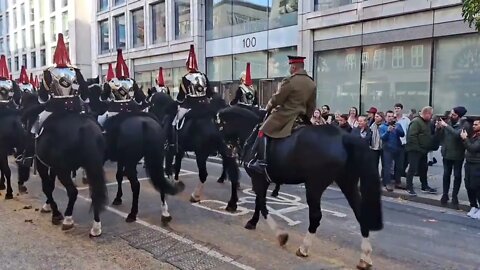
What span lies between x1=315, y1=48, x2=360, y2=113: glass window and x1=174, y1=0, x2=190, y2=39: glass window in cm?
1058

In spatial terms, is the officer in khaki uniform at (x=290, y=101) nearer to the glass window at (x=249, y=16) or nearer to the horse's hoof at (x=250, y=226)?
the horse's hoof at (x=250, y=226)

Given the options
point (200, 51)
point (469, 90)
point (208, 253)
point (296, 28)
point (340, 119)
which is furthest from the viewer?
point (200, 51)

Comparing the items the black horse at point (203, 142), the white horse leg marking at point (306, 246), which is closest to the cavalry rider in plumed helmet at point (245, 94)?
the black horse at point (203, 142)

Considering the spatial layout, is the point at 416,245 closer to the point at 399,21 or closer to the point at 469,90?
the point at 469,90

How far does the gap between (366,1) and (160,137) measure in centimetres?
1087

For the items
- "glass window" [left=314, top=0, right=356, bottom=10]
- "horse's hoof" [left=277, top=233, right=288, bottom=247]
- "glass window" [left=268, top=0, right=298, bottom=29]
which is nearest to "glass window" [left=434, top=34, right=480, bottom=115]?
"glass window" [left=314, top=0, right=356, bottom=10]

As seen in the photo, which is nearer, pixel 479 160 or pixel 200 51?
pixel 479 160

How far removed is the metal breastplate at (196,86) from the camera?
8.38 meters

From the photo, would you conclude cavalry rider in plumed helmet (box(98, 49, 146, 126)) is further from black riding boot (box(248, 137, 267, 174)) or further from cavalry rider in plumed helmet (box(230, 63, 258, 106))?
black riding boot (box(248, 137, 267, 174))

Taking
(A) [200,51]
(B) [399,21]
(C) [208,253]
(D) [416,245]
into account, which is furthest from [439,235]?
(A) [200,51]

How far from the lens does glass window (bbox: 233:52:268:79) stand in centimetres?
2017

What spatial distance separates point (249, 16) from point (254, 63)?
2.33 metres

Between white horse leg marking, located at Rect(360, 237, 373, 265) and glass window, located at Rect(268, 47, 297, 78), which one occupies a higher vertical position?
glass window, located at Rect(268, 47, 297, 78)

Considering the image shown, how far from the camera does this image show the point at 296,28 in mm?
18188
